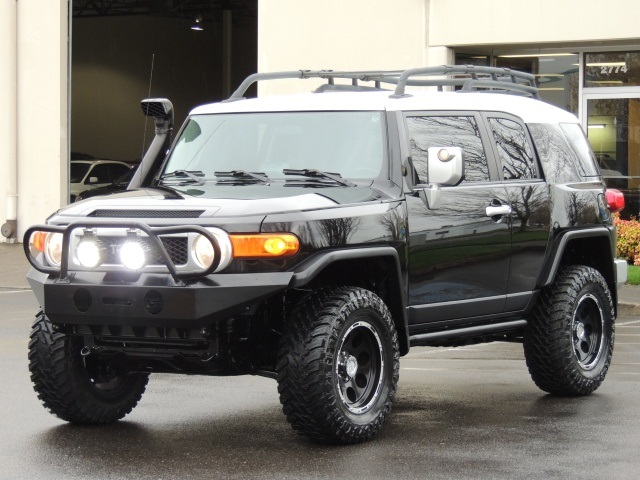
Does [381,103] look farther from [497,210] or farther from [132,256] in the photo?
[132,256]

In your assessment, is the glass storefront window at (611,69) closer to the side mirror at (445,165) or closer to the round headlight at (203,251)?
the side mirror at (445,165)

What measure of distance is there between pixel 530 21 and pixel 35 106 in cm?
936

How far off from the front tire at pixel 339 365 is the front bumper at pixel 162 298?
14.0 inches

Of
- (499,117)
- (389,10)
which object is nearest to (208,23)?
(389,10)

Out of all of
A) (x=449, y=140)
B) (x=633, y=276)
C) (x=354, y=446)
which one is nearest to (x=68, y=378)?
(x=354, y=446)

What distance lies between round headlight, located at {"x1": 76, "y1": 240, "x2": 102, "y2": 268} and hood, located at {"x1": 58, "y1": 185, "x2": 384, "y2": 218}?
0.80 ft

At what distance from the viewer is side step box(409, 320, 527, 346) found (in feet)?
27.8

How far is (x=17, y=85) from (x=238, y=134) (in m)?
17.3

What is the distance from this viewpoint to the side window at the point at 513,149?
9.16 m

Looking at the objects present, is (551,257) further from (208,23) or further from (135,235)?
(208,23)

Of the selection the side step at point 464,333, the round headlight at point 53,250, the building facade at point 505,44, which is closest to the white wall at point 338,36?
the building facade at point 505,44

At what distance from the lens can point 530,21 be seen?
20609 mm

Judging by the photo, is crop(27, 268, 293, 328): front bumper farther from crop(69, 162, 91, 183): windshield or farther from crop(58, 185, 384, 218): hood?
crop(69, 162, 91, 183): windshield

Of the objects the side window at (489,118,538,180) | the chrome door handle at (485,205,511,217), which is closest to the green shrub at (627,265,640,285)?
the side window at (489,118,538,180)
